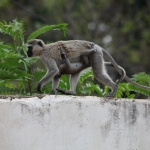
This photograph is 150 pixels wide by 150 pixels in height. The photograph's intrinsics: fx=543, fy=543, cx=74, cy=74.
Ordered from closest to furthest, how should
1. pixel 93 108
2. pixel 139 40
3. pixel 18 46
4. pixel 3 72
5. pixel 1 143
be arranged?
pixel 1 143 → pixel 93 108 → pixel 3 72 → pixel 18 46 → pixel 139 40

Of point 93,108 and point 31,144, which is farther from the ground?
point 93,108

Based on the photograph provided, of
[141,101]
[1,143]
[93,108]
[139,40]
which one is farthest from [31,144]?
[139,40]

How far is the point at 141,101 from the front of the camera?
7.31 meters

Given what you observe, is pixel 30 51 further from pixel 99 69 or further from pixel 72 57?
pixel 99 69

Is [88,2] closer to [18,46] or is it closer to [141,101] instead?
[18,46]

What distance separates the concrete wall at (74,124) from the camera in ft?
21.7

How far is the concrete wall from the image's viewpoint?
260 inches

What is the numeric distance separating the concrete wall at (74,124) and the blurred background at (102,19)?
705 inches

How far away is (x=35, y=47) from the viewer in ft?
29.2

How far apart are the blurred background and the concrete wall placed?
705 inches

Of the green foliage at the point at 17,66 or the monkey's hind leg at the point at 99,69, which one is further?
the monkey's hind leg at the point at 99,69

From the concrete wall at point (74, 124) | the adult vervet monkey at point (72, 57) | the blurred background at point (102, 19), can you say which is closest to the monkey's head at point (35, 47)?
the adult vervet monkey at point (72, 57)

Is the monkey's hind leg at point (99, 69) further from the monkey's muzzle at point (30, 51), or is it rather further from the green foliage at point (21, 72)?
the monkey's muzzle at point (30, 51)

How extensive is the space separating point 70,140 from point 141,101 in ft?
3.80
